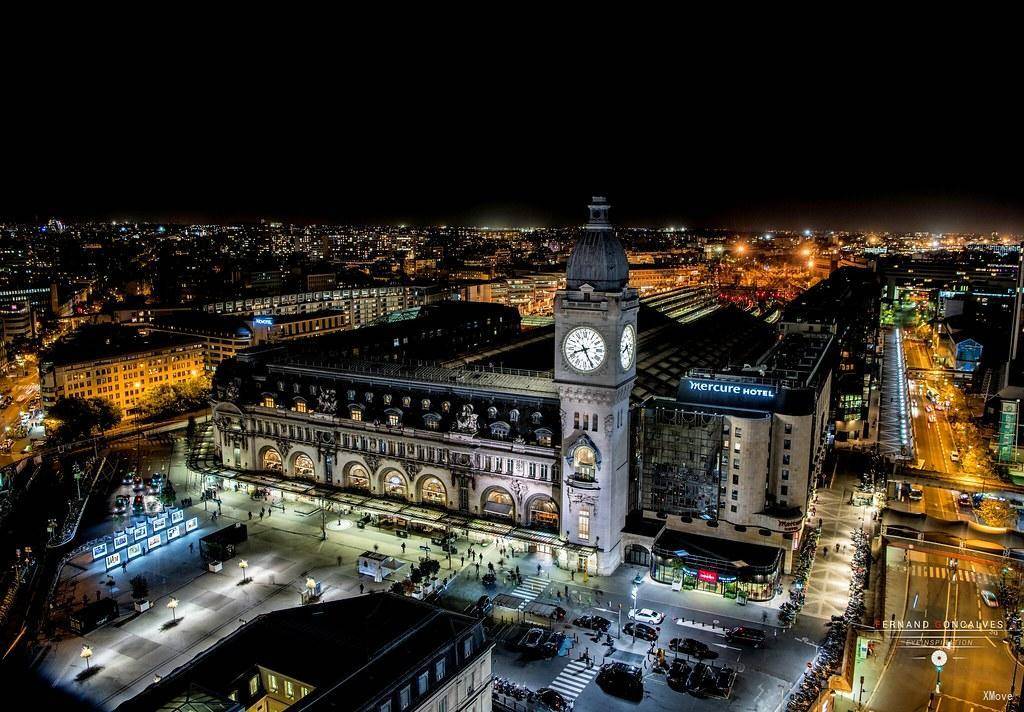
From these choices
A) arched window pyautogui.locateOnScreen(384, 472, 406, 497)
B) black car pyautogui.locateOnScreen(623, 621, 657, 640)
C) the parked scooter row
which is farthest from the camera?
arched window pyautogui.locateOnScreen(384, 472, 406, 497)

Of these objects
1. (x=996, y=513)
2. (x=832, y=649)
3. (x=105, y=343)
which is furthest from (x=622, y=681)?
(x=105, y=343)

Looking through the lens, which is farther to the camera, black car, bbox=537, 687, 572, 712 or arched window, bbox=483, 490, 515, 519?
arched window, bbox=483, 490, 515, 519

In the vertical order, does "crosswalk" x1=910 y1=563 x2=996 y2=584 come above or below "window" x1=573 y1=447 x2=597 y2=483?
below

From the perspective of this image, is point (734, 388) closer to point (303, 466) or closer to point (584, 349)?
point (584, 349)

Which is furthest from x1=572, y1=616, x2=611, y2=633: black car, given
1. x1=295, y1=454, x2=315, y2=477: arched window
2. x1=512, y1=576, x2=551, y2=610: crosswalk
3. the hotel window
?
x1=295, y1=454, x2=315, y2=477: arched window

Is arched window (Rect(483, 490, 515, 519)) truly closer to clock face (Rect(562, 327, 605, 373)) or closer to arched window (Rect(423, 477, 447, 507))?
arched window (Rect(423, 477, 447, 507))

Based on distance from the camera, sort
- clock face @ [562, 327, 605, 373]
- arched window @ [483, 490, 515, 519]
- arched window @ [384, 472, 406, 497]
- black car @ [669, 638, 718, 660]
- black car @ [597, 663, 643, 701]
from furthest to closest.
Result: arched window @ [384, 472, 406, 497] → arched window @ [483, 490, 515, 519] → clock face @ [562, 327, 605, 373] → black car @ [669, 638, 718, 660] → black car @ [597, 663, 643, 701]

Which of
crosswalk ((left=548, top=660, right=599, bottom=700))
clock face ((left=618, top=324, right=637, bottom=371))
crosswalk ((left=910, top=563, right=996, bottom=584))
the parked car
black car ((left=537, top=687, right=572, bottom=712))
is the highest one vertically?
clock face ((left=618, top=324, right=637, bottom=371))

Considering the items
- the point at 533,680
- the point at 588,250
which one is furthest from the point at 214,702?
the point at 588,250
